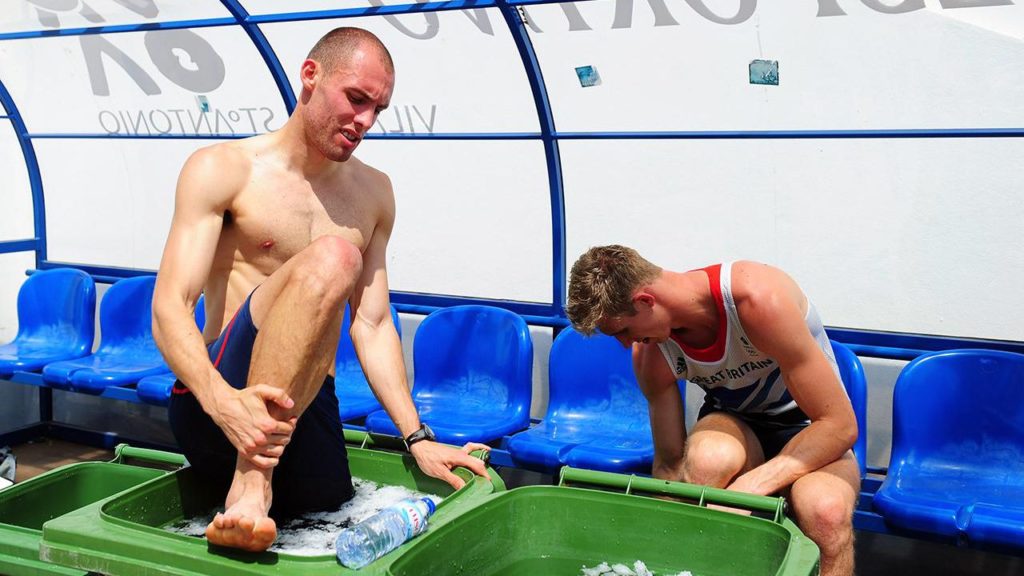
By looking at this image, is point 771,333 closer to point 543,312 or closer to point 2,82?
point 543,312

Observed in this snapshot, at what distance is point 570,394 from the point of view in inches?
177

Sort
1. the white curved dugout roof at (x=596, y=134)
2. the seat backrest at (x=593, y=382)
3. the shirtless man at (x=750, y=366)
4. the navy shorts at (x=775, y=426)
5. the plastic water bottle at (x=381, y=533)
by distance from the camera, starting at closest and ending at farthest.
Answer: the plastic water bottle at (x=381, y=533) < the shirtless man at (x=750, y=366) < the navy shorts at (x=775, y=426) < the seat backrest at (x=593, y=382) < the white curved dugout roof at (x=596, y=134)

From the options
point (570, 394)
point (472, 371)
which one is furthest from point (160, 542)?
point (472, 371)

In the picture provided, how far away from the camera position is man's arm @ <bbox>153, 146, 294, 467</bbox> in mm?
2322

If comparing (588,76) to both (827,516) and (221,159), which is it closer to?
(221,159)

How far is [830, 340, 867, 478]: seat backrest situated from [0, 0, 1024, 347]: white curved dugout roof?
0.40 m

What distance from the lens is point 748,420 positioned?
3270 mm

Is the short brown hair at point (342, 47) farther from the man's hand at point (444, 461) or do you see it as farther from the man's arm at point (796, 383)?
the man's arm at point (796, 383)

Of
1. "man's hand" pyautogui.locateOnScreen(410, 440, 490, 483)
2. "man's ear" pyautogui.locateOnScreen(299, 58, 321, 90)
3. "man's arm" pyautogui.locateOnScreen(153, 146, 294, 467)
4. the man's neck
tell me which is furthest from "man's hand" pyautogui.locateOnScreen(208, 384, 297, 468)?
"man's ear" pyautogui.locateOnScreen(299, 58, 321, 90)

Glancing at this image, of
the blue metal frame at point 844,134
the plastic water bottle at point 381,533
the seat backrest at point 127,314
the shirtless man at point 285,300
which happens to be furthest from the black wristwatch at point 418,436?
the seat backrest at point 127,314

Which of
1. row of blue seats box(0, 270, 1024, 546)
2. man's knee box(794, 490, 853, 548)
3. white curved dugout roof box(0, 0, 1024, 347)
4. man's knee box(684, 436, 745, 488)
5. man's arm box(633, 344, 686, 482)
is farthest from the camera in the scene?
white curved dugout roof box(0, 0, 1024, 347)

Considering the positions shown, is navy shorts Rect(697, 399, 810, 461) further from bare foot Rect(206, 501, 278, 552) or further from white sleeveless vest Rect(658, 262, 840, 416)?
bare foot Rect(206, 501, 278, 552)

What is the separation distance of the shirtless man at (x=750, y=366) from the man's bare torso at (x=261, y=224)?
811 mm

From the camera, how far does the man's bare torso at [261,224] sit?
9.43 feet
